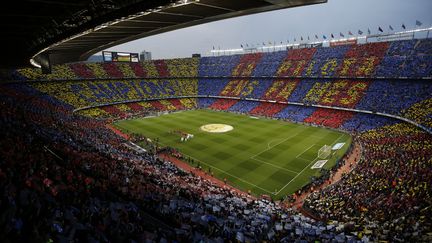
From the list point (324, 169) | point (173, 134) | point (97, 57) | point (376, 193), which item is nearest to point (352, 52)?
point (324, 169)

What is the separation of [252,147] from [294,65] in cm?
3855

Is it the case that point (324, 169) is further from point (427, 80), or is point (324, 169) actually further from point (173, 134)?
point (427, 80)

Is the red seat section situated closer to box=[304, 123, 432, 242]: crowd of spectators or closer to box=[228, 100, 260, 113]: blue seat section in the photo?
box=[228, 100, 260, 113]: blue seat section

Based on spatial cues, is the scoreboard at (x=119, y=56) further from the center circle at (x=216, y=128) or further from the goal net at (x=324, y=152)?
the goal net at (x=324, y=152)

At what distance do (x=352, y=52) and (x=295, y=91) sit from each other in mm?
16341

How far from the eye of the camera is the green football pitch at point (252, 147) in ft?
89.8

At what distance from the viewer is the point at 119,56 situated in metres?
75.7

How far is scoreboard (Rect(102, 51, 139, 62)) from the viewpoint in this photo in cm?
7456

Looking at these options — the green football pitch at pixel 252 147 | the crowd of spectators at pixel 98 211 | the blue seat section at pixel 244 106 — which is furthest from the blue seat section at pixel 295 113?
the crowd of spectators at pixel 98 211

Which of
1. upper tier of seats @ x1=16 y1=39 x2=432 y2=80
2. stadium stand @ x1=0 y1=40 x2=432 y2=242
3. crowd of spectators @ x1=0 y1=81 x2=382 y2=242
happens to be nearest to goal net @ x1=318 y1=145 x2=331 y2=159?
stadium stand @ x1=0 y1=40 x2=432 y2=242

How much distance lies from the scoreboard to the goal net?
2493 inches

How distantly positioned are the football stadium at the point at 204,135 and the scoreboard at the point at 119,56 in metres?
0.50

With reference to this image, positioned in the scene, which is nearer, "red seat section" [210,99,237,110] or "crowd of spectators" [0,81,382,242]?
"crowd of spectators" [0,81,382,242]

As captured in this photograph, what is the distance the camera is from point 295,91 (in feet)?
197
